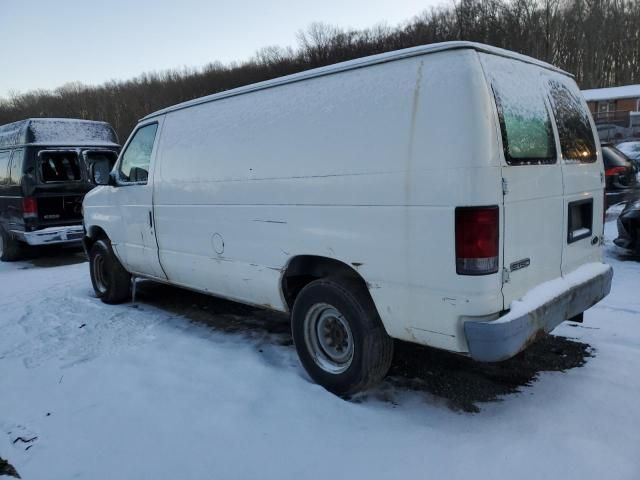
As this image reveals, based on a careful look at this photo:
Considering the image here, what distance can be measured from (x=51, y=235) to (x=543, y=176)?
9.13 meters

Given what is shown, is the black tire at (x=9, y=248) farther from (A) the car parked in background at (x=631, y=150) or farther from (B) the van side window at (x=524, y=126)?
(A) the car parked in background at (x=631, y=150)

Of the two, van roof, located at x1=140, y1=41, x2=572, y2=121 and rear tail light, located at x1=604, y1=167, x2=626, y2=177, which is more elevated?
van roof, located at x1=140, y1=41, x2=572, y2=121

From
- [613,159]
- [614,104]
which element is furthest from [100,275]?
[614,104]

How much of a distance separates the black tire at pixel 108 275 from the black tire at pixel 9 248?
4.95 m

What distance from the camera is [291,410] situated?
3338 millimetres

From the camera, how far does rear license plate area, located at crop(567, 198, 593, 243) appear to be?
3451mm

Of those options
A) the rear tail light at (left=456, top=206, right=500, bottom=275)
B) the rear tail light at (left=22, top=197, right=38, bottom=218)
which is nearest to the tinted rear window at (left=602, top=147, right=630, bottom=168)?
the rear tail light at (left=456, top=206, right=500, bottom=275)

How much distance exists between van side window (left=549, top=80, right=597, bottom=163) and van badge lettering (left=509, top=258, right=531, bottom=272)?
2.75 ft

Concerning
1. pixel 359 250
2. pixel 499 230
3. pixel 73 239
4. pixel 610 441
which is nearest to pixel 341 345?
pixel 359 250

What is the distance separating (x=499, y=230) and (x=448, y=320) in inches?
22.9

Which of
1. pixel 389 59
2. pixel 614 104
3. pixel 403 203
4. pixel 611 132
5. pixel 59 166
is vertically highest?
pixel 614 104

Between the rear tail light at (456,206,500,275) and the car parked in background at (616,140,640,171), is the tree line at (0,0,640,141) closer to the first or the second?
the car parked in background at (616,140,640,171)

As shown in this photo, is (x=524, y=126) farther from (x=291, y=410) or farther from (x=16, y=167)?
(x=16, y=167)

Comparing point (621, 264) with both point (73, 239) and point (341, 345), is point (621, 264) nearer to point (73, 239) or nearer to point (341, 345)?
point (341, 345)
